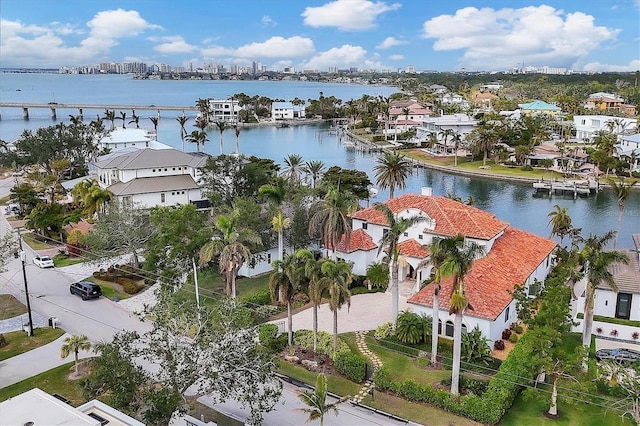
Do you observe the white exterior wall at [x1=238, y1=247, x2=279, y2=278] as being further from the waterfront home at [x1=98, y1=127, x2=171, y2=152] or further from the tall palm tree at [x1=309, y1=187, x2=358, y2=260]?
the waterfront home at [x1=98, y1=127, x2=171, y2=152]

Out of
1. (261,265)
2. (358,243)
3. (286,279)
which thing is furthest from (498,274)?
(261,265)

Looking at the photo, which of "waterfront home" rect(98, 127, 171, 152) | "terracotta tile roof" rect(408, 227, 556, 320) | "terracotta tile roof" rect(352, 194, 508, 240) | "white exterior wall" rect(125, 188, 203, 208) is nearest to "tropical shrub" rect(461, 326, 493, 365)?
"terracotta tile roof" rect(408, 227, 556, 320)

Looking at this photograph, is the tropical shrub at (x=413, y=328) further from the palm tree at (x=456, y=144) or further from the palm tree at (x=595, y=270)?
the palm tree at (x=456, y=144)

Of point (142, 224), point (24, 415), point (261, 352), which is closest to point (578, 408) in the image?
point (261, 352)

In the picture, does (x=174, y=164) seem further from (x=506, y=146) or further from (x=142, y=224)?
(x=506, y=146)

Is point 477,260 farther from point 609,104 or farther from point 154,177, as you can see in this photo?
point 609,104

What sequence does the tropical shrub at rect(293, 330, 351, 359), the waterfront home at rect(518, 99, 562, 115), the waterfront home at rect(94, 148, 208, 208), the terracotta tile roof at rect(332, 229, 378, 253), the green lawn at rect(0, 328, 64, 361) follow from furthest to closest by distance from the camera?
the waterfront home at rect(518, 99, 562, 115) → the waterfront home at rect(94, 148, 208, 208) → the terracotta tile roof at rect(332, 229, 378, 253) → the green lawn at rect(0, 328, 64, 361) → the tropical shrub at rect(293, 330, 351, 359)
